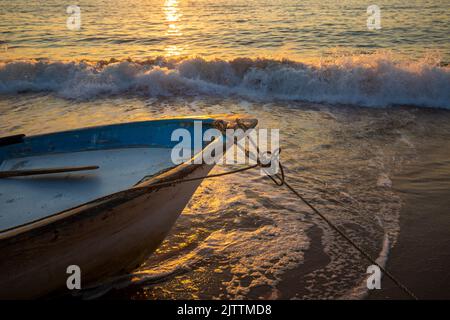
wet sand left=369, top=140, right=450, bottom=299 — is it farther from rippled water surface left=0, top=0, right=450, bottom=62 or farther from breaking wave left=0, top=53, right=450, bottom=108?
rippled water surface left=0, top=0, right=450, bottom=62

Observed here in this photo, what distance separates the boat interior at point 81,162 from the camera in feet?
11.0

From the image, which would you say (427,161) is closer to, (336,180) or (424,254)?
(336,180)

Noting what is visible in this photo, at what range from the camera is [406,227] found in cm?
455

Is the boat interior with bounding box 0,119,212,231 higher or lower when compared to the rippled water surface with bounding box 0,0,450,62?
lower

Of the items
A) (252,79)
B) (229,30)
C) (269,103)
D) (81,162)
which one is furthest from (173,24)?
(81,162)

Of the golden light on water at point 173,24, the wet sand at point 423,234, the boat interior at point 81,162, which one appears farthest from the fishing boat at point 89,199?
the golden light on water at point 173,24

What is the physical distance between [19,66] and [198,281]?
40.6 feet

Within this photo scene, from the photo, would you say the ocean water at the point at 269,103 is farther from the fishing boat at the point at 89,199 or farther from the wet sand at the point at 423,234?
the fishing boat at the point at 89,199

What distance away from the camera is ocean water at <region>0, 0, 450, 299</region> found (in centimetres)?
404

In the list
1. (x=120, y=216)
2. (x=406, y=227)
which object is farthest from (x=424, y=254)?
(x=120, y=216)

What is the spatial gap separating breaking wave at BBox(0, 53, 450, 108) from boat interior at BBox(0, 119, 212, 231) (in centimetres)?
717

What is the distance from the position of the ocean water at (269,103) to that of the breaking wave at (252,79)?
0.04 m

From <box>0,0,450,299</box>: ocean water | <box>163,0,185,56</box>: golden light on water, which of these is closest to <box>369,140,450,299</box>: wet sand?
<box>0,0,450,299</box>: ocean water

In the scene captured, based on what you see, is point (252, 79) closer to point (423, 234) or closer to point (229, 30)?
point (229, 30)
